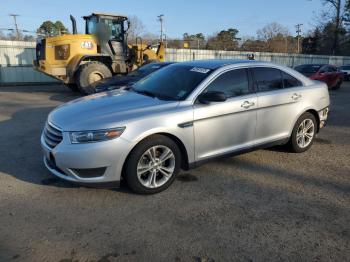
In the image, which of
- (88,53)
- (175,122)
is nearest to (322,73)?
(88,53)

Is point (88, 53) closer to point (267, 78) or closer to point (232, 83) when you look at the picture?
point (267, 78)

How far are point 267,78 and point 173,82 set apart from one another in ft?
4.89

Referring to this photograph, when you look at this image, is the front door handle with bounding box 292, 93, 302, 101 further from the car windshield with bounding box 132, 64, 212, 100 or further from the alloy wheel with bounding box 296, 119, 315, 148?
the car windshield with bounding box 132, 64, 212, 100

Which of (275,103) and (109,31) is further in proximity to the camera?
(109,31)

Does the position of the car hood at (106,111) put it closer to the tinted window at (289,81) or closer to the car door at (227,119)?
the car door at (227,119)

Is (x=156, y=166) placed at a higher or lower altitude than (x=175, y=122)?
lower

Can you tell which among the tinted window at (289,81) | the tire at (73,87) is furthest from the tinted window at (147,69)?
the tinted window at (289,81)

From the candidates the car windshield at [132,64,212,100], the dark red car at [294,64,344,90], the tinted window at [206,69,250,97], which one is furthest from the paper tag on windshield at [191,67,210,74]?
the dark red car at [294,64,344,90]

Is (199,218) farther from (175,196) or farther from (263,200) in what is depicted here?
(263,200)

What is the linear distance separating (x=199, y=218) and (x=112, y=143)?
1260 millimetres

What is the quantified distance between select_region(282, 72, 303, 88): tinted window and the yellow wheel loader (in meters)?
9.18

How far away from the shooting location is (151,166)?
13.4 feet

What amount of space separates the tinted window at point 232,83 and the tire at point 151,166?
1037 mm

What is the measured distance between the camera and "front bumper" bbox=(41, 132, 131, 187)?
3.73 meters
